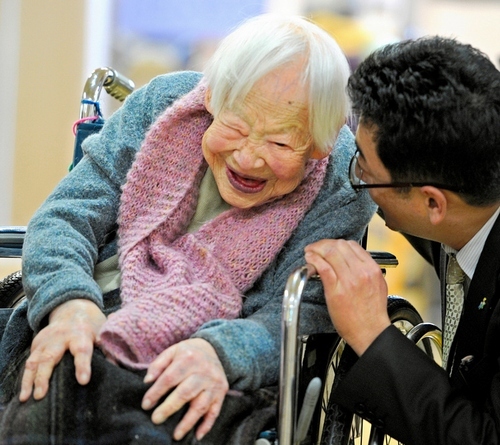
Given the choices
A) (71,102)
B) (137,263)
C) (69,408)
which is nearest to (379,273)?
(137,263)

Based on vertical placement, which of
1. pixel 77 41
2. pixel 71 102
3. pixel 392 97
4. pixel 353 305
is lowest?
pixel 71 102

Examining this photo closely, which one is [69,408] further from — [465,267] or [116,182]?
[465,267]

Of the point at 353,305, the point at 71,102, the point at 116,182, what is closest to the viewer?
the point at 353,305

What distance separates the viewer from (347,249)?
180 centimetres

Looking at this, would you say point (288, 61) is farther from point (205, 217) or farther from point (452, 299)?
point (452, 299)

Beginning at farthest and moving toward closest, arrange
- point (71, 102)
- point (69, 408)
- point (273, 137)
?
point (71, 102), point (273, 137), point (69, 408)

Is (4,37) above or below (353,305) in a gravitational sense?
below

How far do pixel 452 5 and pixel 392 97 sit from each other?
3374 mm

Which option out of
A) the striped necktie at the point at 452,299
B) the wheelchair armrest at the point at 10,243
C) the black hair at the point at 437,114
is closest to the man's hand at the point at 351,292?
the black hair at the point at 437,114

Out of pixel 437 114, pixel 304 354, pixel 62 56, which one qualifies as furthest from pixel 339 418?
pixel 62 56

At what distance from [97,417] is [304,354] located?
0.43m

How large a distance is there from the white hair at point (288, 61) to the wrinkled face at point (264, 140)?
0.02m

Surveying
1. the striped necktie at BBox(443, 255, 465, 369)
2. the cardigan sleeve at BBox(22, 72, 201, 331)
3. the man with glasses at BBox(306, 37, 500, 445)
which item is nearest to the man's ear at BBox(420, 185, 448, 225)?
the man with glasses at BBox(306, 37, 500, 445)

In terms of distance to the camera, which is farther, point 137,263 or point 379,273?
point 137,263
